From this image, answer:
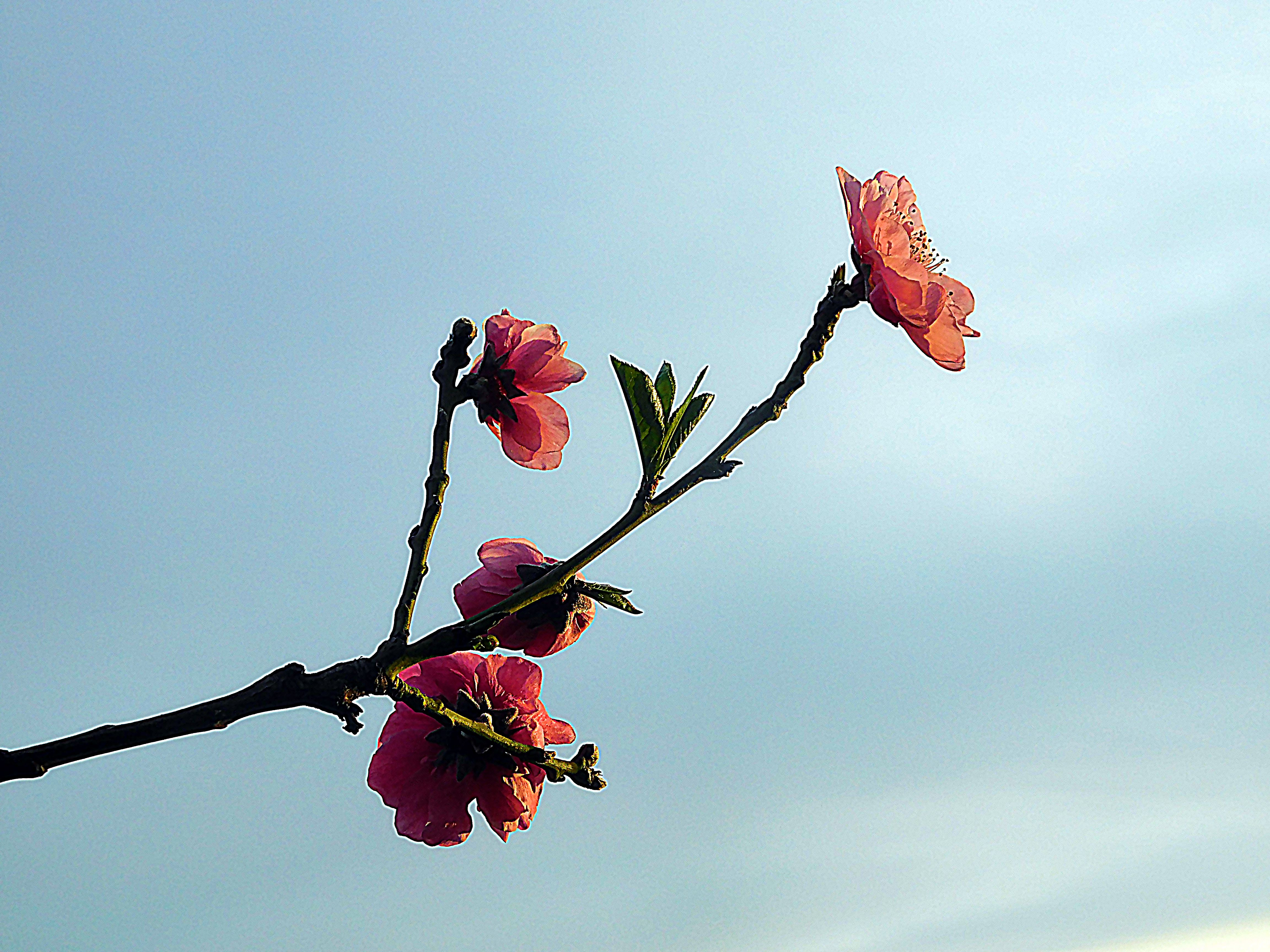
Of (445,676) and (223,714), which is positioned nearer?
(223,714)

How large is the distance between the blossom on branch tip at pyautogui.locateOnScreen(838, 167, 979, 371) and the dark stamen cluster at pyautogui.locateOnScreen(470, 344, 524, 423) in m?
0.53

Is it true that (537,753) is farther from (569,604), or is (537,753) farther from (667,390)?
(667,390)

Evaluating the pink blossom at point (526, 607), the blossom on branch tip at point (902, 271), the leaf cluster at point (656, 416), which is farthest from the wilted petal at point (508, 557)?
the blossom on branch tip at point (902, 271)

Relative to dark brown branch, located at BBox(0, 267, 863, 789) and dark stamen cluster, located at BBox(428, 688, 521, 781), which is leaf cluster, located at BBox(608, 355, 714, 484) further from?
dark stamen cluster, located at BBox(428, 688, 521, 781)

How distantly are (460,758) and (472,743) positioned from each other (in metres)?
0.03

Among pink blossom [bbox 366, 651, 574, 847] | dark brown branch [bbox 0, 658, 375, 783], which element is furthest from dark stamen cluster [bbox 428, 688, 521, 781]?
dark brown branch [bbox 0, 658, 375, 783]

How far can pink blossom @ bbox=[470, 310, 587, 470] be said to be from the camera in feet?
5.46

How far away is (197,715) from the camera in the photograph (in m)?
1.17

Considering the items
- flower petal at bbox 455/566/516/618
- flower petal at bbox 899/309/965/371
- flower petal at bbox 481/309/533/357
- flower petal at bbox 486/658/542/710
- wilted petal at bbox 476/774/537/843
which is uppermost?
flower petal at bbox 481/309/533/357

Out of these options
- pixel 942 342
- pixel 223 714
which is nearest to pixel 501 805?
pixel 223 714

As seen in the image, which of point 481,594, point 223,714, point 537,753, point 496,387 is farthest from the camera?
point 496,387

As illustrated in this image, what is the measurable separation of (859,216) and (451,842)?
1023 millimetres

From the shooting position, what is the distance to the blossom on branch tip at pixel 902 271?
60.7 inches

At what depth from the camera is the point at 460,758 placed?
1468 mm
